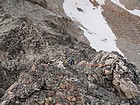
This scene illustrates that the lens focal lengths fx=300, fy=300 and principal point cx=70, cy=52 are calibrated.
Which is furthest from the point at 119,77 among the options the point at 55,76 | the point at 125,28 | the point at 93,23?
the point at 125,28

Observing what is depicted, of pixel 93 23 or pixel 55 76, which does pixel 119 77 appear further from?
pixel 93 23

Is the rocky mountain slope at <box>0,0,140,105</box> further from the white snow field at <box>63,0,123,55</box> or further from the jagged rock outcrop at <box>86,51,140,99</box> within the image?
the white snow field at <box>63,0,123,55</box>

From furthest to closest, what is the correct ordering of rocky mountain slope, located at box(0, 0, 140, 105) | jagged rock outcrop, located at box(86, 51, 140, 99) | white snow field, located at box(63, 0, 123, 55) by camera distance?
white snow field, located at box(63, 0, 123, 55), jagged rock outcrop, located at box(86, 51, 140, 99), rocky mountain slope, located at box(0, 0, 140, 105)

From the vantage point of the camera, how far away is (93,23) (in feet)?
156

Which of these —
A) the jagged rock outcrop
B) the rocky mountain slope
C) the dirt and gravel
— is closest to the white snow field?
the dirt and gravel

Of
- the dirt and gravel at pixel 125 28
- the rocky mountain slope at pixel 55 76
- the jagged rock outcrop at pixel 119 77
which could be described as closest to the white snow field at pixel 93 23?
the dirt and gravel at pixel 125 28

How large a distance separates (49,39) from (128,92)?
10352mm

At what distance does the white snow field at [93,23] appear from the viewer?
39.7m

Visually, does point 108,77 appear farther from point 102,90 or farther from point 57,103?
point 57,103

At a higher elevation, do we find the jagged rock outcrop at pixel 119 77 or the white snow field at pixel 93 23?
the jagged rock outcrop at pixel 119 77

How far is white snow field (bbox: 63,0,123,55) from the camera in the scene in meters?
39.7

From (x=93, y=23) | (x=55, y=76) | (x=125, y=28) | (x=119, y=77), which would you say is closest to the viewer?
(x=55, y=76)

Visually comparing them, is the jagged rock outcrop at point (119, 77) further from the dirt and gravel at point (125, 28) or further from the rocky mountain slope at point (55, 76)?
the dirt and gravel at point (125, 28)

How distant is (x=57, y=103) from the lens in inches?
485
